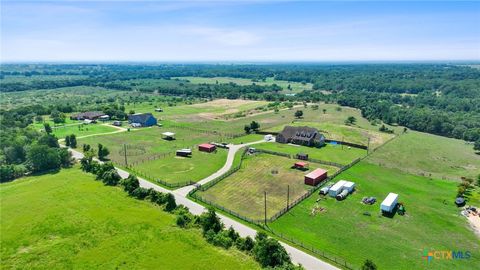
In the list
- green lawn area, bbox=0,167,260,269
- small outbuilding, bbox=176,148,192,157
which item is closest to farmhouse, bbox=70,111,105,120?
small outbuilding, bbox=176,148,192,157

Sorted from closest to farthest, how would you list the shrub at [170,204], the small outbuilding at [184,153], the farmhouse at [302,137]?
the shrub at [170,204] < the small outbuilding at [184,153] < the farmhouse at [302,137]

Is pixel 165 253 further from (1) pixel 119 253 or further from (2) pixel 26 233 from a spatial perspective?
(2) pixel 26 233

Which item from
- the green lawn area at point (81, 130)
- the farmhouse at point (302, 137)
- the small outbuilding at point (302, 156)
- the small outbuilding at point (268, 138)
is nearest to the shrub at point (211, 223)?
the small outbuilding at point (302, 156)

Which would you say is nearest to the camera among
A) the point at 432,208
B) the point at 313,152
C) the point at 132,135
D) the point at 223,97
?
the point at 432,208

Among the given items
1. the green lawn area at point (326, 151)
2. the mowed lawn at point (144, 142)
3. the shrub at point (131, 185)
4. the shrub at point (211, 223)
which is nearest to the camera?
the shrub at point (211, 223)

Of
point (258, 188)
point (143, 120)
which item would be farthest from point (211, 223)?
point (143, 120)

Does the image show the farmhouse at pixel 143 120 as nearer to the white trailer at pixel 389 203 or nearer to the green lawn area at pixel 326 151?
the green lawn area at pixel 326 151

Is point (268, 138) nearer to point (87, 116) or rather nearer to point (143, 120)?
point (143, 120)

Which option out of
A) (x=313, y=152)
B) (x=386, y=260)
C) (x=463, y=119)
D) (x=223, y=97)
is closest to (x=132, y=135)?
(x=313, y=152)
